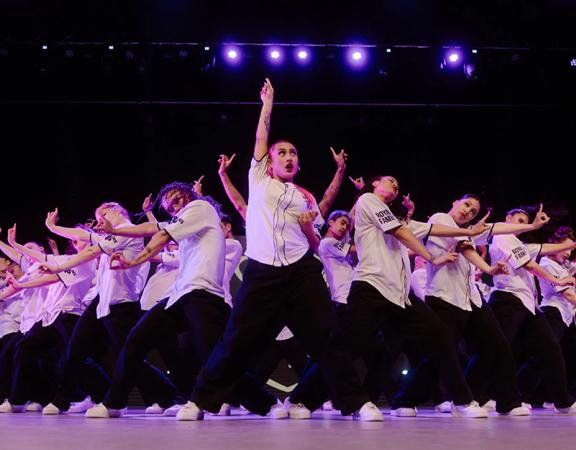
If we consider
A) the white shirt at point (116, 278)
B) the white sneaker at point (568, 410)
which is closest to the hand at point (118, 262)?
the white shirt at point (116, 278)

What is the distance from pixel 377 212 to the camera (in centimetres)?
563

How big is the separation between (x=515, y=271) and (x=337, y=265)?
1.50m

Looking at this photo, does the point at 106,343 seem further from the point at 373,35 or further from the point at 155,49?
the point at 373,35

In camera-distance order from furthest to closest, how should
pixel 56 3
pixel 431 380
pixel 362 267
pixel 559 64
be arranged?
1. pixel 559 64
2. pixel 56 3
3. pixel 431 380
4. pixel 362 267

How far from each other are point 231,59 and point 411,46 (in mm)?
2365

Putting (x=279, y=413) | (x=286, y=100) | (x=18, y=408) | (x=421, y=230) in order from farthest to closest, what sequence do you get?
1. (x=286, y=100)
2. (x=18, y=408)
3. (x=421, y=230)
4. (x=279, y=413)

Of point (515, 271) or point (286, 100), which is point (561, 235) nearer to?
point (515, 271)

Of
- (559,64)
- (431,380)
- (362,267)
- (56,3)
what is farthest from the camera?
(559,64)

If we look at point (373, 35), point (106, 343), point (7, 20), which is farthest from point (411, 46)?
point (106, 343)

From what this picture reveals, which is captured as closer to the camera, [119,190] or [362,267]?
[362,267]

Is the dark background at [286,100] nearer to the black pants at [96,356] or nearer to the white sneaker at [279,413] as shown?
the black pants at [96,356]

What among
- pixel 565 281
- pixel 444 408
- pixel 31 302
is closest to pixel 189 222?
pixel 31 302

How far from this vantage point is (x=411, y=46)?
10.6 metres

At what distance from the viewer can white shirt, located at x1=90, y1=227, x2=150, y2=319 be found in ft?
20.3
